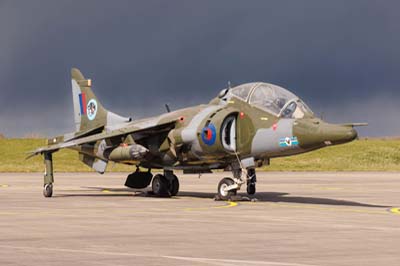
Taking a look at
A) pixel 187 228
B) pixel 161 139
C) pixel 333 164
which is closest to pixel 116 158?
pixel 161 139

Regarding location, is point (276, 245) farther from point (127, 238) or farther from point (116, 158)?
point (116, 158)

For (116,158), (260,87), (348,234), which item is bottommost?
(348,234)

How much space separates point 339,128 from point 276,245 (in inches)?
366

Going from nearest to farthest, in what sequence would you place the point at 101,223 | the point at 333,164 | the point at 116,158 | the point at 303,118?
1. the point at 101,223
2. the point at 303,118
3. the point at 116,158
4. the point at 333,164

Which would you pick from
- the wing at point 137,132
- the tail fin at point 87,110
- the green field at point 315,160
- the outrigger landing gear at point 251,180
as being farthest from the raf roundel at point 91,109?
the green field at point 315,160

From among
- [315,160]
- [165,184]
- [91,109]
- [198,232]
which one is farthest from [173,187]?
[315,160]

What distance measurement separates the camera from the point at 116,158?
29.1m

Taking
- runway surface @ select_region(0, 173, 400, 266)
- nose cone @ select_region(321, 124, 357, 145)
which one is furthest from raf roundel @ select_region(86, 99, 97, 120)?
nose cone @ select_region(321, 124, 357, 145)

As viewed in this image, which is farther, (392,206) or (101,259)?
(392,206)

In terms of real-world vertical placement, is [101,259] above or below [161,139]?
below

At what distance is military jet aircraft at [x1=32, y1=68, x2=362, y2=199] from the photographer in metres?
23.6

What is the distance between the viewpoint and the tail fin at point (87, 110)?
107 ft

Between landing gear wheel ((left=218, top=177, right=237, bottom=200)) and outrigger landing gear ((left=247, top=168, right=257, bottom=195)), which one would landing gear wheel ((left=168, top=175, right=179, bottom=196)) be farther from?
landing gear wheel ((left=218, top=177, right=237, bottom=200))

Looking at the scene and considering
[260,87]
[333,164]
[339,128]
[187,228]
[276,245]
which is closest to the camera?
[276,245]
